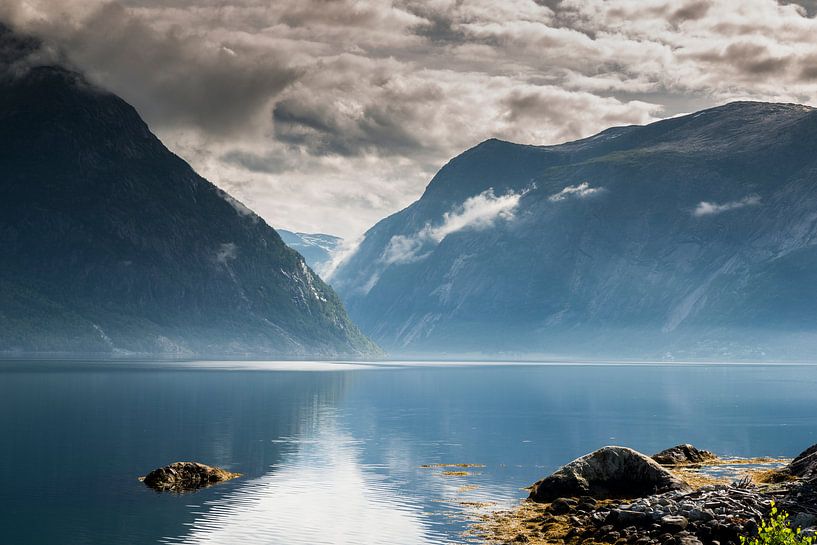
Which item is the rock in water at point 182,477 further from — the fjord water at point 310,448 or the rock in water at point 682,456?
the rock in water at point 682,456

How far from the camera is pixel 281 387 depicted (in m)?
188

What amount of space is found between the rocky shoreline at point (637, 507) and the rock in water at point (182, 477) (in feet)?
70.9

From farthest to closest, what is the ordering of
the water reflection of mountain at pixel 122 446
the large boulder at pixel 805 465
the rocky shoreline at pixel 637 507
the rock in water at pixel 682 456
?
the rock in water at pixel 682 456 → the large boulder at pixel 805 465 → the water reflection of mountain at pixel 122 446 → the rocky shoreline at pixel 637 507

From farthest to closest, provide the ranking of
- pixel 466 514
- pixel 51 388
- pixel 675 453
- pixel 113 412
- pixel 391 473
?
pixel 51 388 < pixel 113 412 < pixel 675 453 < pixel 391 473 < pixel 466 514

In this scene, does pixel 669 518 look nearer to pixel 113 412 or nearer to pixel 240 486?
pixel 240 486

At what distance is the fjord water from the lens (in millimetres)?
51234

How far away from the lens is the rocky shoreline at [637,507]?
46.0 m

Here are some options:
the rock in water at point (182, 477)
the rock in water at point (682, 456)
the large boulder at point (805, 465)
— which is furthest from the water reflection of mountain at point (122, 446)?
the large boulder at point (805, 465)

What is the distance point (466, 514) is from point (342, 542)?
31.8 ft

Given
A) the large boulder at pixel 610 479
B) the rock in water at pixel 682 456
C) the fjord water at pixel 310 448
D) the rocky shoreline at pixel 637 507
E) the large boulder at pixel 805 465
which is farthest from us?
the rock in water at pixel 682 456

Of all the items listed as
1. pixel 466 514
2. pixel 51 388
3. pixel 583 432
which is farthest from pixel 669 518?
pixel 51 388

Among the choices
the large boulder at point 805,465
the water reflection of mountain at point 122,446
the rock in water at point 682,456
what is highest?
the large boulder at point 805,465

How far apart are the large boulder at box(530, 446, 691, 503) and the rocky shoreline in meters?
0.06

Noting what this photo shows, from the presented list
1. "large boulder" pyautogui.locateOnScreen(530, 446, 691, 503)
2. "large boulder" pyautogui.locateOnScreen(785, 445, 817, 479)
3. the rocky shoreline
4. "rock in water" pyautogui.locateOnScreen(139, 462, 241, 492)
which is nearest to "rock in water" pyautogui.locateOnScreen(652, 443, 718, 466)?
"large boulder" pyautogui.locateOnScreen(785, 445, 817, 479)
